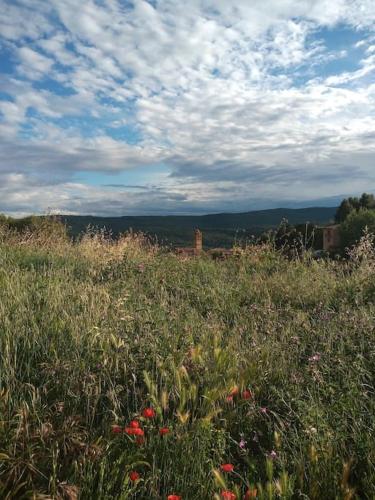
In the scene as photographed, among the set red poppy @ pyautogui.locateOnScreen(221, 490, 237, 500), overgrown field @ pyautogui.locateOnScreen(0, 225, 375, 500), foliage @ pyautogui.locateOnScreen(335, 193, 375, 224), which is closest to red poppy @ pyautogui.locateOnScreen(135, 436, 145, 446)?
overgrown field @ pyautogui.locateOnScreen(0, 225, 375, 500)

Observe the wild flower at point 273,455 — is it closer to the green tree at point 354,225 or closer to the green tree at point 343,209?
the green tree at point 354,225

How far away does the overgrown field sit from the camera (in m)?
2.40

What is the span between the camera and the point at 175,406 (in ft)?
9.86

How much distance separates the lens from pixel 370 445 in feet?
8.48

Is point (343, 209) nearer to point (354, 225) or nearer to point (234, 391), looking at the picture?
point (354, 225)

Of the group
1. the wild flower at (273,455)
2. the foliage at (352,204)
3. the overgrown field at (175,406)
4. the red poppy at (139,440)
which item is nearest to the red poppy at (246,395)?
the overgrown field at (175,406)

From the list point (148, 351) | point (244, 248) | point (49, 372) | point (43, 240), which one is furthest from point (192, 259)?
point (49, 372)

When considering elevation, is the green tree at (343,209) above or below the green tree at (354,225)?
above

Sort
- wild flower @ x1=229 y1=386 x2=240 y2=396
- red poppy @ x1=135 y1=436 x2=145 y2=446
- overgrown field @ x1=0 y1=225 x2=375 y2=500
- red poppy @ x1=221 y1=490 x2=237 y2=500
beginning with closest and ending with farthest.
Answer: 1. red poppy @ x1=221 y1=490 x2=237 y2=500
2. overgrown field @ x1=0 y1=225 x2=375 y2=500
3. red poppy @ x1=135 y1=436 x2=145 y2=446
4. wild flower @ x1=229 y1=386 x2=240 y2=396

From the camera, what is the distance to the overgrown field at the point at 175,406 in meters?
2.40

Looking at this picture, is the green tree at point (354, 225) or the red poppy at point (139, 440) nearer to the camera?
the red poppy at point (139, 440)

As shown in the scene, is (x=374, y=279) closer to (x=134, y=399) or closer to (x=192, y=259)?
(x=192, y=259)

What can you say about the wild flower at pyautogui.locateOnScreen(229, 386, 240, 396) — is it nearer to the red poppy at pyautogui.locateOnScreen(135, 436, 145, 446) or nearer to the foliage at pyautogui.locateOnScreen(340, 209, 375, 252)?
the red poppy at pyautogui.locateOnScreen(135, 436, 145, 446)

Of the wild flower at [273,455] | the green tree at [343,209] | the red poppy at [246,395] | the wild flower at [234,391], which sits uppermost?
the green tree at [343,209]
